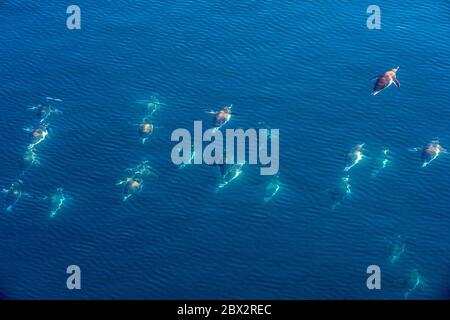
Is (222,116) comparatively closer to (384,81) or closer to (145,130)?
(145,130)

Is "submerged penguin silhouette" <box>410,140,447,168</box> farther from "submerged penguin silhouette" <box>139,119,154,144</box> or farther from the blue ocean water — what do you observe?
"submerged penguin silhouette" <box>139,119,154,144</box>

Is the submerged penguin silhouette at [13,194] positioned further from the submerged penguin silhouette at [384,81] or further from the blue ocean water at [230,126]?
the submerged penguin silhouette at [384,81]

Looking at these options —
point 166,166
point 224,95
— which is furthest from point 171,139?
point 224,95

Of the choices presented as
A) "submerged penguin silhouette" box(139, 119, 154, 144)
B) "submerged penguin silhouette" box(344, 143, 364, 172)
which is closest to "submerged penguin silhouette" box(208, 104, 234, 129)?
"submerged penguin silhouette" box(139, 119, 154, 144)

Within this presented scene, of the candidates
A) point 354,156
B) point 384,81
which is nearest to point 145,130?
point 354,156

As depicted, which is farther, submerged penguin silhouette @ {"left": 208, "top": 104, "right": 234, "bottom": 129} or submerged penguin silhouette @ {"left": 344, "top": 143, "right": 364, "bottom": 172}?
submerged penguin silhouette @ {"left": 208, "top": 104, "right": 234, "bottom": 129}
